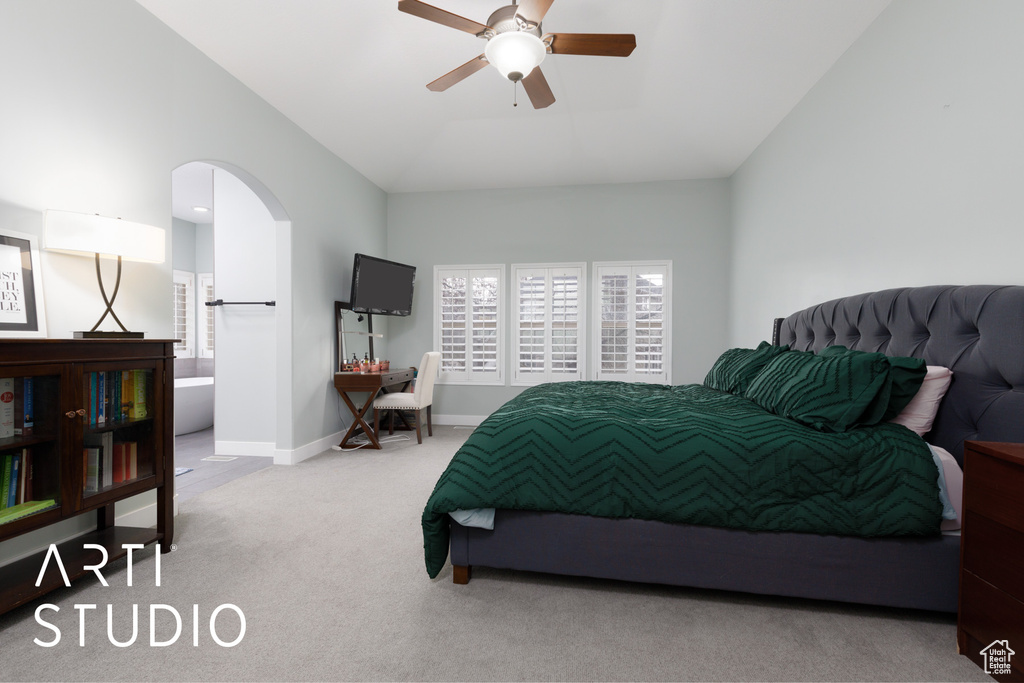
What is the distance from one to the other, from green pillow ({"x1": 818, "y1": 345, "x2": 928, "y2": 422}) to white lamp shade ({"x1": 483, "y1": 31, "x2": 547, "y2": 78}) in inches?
79.5

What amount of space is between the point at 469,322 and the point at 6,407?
4203 millimetres

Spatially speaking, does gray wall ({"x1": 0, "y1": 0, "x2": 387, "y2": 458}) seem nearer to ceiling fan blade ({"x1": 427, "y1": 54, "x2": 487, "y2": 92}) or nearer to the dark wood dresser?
ceiling fan blade ({"x1": 427, "y1": 54, "x2": 487, "y2": 92})

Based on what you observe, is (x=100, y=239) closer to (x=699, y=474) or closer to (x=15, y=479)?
(x=15, y=479)

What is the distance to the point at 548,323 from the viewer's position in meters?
5.60

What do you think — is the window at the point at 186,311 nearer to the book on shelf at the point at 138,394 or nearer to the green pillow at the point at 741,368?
the book on shelf at the point at 138,394

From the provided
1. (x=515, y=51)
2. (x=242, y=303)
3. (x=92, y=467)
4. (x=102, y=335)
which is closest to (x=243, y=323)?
(x=242, y=303)

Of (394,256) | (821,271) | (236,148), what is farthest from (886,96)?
(394,256)

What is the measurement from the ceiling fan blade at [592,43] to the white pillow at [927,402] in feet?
6.38

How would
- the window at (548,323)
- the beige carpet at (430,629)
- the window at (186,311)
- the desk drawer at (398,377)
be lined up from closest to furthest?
the beige carpet at (430,629)
the desk drawer at (398,377)
the window at (548,323)
the window at (186,311)

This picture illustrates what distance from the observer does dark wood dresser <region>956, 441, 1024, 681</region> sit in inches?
51.0

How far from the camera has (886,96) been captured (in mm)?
2615

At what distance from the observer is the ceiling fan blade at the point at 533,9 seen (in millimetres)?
2215

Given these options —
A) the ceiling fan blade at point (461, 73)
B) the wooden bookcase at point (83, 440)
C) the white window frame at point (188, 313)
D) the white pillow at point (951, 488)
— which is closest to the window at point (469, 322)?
the ceiling fan blade at point (461, 73)

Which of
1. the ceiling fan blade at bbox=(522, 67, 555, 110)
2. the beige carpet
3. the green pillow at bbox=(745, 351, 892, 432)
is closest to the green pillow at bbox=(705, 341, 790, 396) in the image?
the green pillow at bbox=(745, 351, 892, 432)
